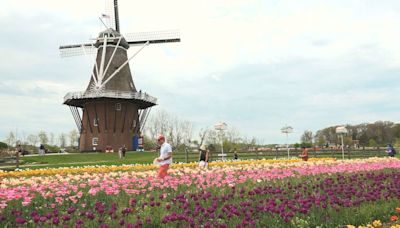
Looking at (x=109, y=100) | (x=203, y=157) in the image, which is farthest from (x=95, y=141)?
(x=203, y=157)

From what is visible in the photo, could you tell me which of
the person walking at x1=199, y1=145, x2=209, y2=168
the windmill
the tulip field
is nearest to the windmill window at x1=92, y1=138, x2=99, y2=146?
the windmill

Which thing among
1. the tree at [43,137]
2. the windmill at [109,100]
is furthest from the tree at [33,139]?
the windmill at [109,100]

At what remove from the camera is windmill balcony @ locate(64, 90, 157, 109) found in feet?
125

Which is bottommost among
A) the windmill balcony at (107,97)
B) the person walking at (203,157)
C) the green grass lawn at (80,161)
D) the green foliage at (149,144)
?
the green grass lawn at (80,161)

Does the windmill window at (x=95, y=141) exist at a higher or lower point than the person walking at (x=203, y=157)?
higher

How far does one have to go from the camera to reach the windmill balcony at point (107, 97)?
38094 millimetres

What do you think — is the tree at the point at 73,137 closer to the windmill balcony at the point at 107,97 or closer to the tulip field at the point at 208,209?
the windmill balcony at the point at 107,97

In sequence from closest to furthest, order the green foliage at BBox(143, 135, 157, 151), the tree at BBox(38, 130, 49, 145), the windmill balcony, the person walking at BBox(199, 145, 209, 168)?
the person walking at BBox(199, 145, 209, 168) < the windmill balcony < the green foliage at BBox(143, 135, 157, 151) < the tree at BBox(38, 130, 49, 145)

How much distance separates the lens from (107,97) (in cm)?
3809

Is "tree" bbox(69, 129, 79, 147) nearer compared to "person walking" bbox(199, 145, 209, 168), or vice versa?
"person walking" bbox(199, 145, 209, 168)

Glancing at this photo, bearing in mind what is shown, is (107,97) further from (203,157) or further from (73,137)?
(73,137)

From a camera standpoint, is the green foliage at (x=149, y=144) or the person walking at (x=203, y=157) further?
the green foliage at (x=149, y=144)

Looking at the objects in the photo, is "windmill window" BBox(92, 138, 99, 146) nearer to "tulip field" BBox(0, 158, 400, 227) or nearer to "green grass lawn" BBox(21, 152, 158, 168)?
"green grass lawn" BBox(21, 152, 158, 168)

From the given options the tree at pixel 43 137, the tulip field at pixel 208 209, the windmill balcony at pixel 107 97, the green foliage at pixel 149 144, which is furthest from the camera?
the tree at pixel 43 137
